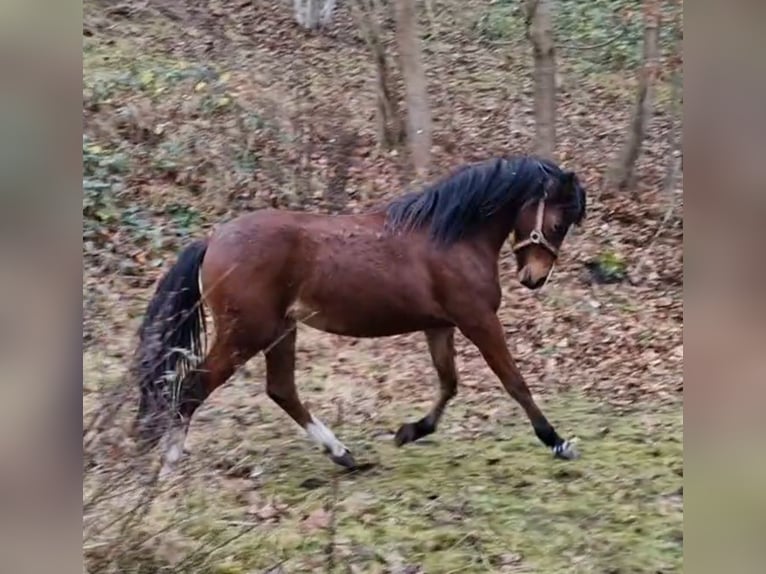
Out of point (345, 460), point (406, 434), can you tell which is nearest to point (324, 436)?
point (345, 460)

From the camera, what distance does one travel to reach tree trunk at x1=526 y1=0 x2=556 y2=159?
9.49 feet

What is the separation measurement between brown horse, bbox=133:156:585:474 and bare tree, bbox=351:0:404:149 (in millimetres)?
214

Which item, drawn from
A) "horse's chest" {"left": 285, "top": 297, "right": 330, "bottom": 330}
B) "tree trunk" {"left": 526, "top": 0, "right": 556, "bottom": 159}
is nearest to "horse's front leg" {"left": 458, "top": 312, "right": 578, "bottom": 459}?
"horse's chest" {"left": 285, "top": 297, "right": 330, "bottom": 330}

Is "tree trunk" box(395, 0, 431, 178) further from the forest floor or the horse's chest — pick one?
the horse's chest

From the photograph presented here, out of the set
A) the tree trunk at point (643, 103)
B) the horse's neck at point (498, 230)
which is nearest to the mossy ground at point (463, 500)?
the horse's neck at point (498, 230)

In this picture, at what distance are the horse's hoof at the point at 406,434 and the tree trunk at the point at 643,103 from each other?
1018mm

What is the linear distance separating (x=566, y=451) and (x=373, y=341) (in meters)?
0.70

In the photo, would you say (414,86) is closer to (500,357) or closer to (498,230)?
(498,230)

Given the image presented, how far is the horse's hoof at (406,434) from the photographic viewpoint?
281cm

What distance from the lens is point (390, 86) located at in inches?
115

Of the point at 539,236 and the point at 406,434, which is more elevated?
the point at 539,236

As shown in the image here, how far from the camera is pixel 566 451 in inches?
111
